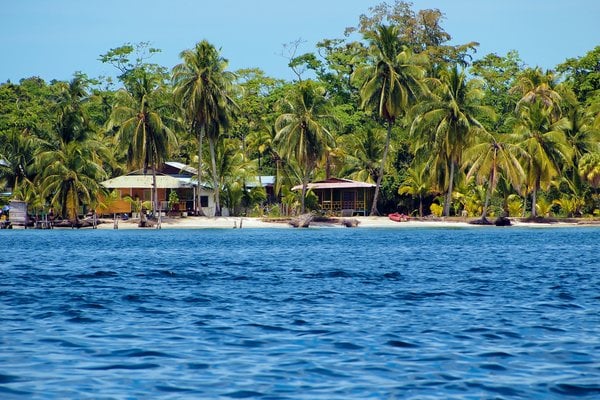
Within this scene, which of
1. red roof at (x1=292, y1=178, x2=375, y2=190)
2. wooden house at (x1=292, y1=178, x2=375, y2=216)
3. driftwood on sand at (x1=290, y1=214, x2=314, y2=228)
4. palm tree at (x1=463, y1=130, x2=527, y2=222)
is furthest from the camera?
wooden house at (x1=292, y1=178, x2=375, y2=216)

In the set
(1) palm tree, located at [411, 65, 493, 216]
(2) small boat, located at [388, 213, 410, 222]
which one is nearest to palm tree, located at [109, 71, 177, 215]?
(2) small boat, located at [388, 213, 410, 222]

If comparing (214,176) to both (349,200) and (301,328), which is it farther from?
(301,328)

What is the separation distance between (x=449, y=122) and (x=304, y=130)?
32.4ft

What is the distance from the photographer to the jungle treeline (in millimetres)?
61406

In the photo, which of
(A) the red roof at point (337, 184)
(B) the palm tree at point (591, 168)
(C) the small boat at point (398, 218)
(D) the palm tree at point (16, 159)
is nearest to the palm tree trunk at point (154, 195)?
(D) the palm tree at point (16, 159)

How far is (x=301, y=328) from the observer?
14.6 m

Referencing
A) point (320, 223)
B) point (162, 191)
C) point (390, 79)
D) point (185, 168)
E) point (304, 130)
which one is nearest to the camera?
point (304, 130)

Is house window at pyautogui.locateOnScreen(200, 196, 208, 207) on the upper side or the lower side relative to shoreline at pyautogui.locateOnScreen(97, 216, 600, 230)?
upper

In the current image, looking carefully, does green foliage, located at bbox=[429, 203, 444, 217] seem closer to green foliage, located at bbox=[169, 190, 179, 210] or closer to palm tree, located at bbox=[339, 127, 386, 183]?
palm tree, located at bbox=[339, 127, 386, 183]

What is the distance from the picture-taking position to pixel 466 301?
1844 cm

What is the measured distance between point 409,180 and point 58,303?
164ft

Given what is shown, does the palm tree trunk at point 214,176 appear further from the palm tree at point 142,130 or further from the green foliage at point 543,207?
the green foliage at point 543,207

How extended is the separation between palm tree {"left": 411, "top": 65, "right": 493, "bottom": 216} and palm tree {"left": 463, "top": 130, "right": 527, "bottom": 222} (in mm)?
1159

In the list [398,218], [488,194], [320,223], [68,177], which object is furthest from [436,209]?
[68,177]
